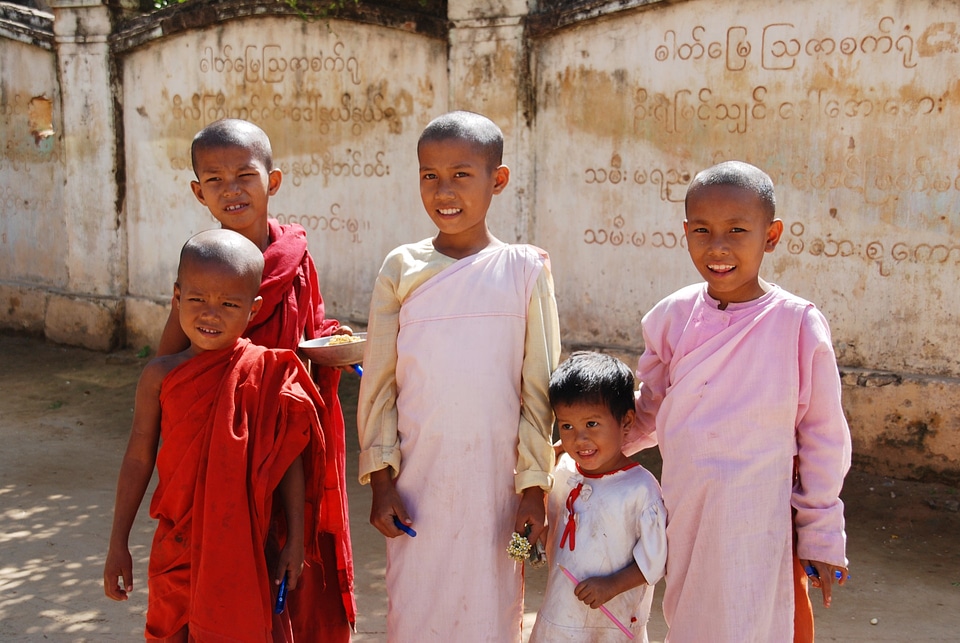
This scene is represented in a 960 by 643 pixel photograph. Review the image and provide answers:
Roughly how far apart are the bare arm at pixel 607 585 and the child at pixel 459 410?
0.57ft

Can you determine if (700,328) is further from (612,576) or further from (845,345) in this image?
(845,345)

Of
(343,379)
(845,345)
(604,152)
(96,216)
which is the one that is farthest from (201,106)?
(845,345)

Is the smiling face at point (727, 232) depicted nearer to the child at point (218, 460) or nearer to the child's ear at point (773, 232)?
the child's ear at point (773, 232)

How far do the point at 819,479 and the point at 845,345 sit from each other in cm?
288

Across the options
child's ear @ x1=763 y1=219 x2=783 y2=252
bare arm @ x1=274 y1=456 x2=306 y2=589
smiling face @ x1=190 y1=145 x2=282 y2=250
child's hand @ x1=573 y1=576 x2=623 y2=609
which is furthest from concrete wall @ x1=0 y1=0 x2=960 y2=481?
bare arm @ x1=274 y1=456 x2=306 y2=589

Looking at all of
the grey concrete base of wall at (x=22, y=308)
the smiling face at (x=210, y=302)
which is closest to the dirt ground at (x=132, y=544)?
the smiling face at (x=210, y=302)

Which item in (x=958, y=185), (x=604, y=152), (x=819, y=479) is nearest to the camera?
(x=819, y=479)

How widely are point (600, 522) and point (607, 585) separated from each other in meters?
0.16

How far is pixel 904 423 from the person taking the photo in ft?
15.7

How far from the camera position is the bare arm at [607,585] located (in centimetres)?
235

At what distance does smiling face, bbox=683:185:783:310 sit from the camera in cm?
231

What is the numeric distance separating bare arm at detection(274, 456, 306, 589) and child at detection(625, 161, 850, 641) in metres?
0.97

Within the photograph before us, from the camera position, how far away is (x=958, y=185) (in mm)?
4539

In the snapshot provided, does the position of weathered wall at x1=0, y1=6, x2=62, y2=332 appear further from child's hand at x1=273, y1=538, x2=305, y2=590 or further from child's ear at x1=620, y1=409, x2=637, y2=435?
child's ear at x1=620, y1=409, x2=637, y2=435
